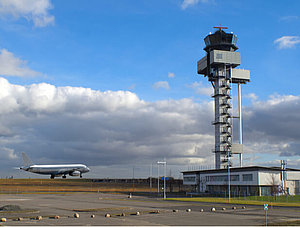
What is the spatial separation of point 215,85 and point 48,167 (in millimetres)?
93245

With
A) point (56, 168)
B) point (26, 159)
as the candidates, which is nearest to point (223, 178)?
point (56, 168)

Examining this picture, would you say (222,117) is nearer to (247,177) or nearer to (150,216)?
(247,177)

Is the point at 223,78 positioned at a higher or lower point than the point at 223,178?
higher

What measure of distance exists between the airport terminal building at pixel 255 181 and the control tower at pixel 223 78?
14635mm

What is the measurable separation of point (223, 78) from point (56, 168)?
309ft

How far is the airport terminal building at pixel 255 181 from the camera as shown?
9262 cm

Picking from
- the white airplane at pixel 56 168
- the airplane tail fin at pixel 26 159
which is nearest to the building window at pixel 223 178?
the white airplane at pixel 56 168

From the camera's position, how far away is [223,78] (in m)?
131

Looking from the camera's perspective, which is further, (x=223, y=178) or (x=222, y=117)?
(x=222, y=117)

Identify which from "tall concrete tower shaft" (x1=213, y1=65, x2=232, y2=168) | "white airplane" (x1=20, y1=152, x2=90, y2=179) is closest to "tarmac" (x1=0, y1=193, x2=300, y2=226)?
"tall concrete tower shaft" (x1=213, y1=65, x2=232, y2=168)

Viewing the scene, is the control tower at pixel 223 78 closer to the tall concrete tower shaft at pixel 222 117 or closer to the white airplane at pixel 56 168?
the tall concrete tower shaft at pixel 222 117

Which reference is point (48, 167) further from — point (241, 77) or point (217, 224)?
point (217, 224)

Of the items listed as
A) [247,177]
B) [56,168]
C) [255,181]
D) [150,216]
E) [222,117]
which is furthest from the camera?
[56,168]

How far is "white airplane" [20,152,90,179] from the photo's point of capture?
548 feet
